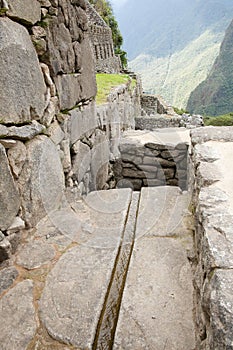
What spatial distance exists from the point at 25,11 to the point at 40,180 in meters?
1.23

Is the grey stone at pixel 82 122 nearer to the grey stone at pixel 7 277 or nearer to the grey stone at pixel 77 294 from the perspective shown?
the grey stone at pixel 77 294

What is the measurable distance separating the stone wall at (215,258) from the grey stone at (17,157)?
4.10ft

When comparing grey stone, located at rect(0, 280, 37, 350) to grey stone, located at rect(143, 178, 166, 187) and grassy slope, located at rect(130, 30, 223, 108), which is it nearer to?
grey stone, located at rect(143, 178, 166, 187)

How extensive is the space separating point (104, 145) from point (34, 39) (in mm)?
2502

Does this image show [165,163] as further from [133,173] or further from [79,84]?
[79,84]

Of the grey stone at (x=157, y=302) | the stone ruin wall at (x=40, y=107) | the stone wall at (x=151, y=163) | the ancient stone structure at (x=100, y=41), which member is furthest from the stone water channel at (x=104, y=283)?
the ancient stone structure at (x=100, y=41)

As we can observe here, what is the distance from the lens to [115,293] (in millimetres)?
1650

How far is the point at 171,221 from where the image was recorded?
2318 millimetres

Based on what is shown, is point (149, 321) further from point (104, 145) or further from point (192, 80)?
point (192, 80)

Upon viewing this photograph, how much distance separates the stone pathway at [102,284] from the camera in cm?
137

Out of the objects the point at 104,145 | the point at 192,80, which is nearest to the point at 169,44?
the point at 192,80

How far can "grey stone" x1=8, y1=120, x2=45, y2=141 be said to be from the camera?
6.20 ft

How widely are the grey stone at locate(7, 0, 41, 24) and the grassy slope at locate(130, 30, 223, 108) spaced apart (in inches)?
1487

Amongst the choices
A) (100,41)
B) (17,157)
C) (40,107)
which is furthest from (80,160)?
(100,41)
